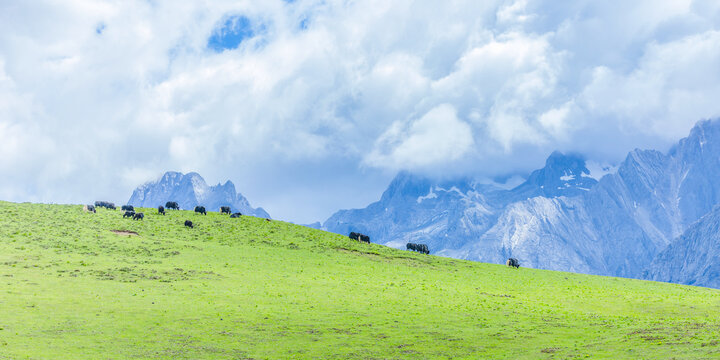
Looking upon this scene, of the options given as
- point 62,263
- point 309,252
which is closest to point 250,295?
point 62,263

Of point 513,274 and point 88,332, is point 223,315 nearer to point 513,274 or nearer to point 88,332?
point 88,332

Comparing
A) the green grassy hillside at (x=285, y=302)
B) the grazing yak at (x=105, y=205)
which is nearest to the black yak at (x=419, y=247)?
the green grassy hillside at (x=285, y=302)

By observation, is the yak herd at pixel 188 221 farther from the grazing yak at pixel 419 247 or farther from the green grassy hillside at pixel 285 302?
the green grassy hillside at pixel 285 302

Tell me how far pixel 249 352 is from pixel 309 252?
54887mm

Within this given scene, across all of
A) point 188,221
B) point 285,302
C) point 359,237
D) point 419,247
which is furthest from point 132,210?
point 285,302

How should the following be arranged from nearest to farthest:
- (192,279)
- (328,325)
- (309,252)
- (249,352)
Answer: (249,352), (328,325), (192,279), (309,252)

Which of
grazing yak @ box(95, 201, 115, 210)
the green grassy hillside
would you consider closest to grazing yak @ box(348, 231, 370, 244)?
the green grassy hillside

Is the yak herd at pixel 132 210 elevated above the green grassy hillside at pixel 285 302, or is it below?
above

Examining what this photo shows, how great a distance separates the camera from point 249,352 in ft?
154

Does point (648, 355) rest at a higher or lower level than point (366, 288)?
lower

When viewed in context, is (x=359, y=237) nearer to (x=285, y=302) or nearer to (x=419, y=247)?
(x=419, y=247)

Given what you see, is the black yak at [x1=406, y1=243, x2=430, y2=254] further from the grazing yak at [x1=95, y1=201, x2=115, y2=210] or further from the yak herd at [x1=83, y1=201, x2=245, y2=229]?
the grazing yak at [x1=95, y1=201, x2=115, y2=210]

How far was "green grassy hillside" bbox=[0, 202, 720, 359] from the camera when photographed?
47969mm

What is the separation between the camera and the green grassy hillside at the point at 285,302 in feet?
157
